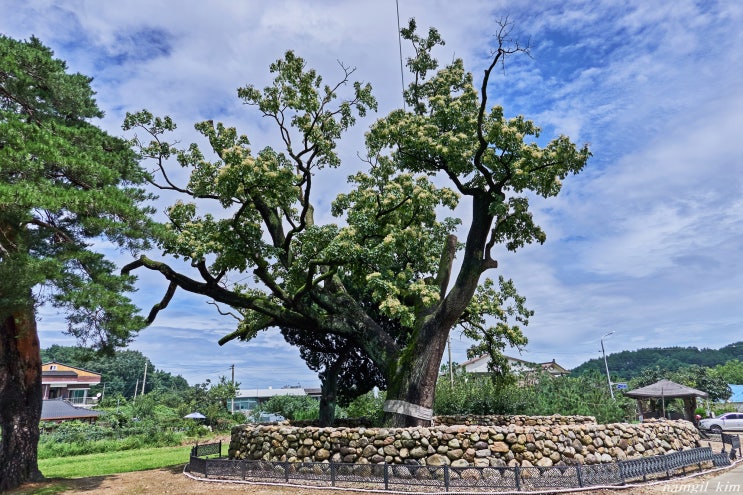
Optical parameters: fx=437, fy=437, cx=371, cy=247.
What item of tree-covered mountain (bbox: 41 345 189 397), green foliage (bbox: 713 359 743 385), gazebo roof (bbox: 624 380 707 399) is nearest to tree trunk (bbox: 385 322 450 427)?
gazebo roof (bbox: 624 380 707 399)

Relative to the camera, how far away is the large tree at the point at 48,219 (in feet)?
28.6

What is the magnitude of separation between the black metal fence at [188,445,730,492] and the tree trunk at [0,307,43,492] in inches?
188

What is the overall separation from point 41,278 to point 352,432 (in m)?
7.60

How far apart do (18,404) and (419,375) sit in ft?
35.3

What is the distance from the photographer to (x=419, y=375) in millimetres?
12602

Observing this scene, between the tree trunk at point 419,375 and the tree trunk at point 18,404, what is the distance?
9.57 meters

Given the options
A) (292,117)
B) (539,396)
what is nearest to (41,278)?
(292,117)

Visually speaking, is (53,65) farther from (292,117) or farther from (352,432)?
(352,432)

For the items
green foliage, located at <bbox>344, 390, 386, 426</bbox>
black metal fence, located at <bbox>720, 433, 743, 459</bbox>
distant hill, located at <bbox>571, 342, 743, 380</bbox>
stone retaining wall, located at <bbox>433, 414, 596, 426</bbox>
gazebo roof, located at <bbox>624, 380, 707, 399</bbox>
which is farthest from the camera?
distant hill, located at <bbox>571, 342, 743, 380</bbox>

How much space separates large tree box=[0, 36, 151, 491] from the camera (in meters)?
8.72

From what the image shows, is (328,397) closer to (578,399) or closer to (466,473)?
(466,473)

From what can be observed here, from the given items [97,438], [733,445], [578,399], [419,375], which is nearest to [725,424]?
[578,399]

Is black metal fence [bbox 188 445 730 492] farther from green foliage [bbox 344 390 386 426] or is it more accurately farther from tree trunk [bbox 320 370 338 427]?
green foliage [bbox 344 390 386 426]

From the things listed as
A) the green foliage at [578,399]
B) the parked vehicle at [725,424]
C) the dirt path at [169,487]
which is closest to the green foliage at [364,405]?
the green foliage at [578,399]
